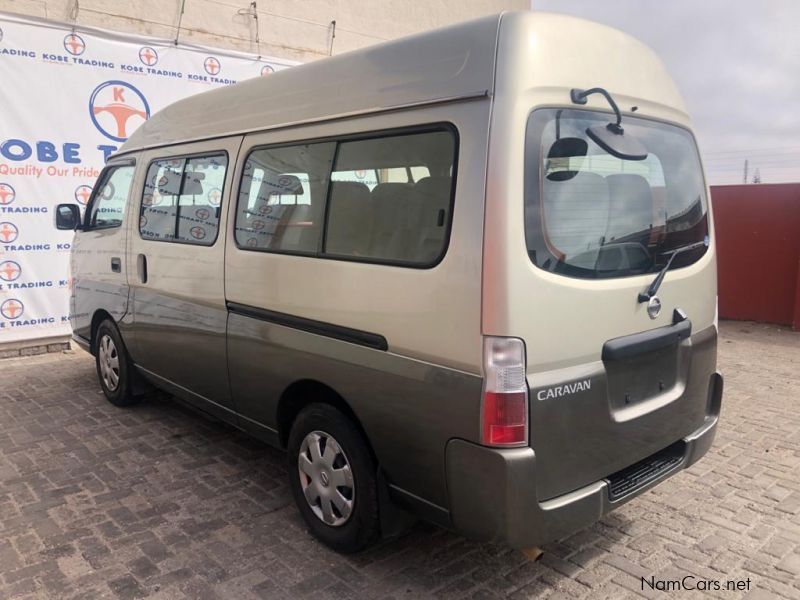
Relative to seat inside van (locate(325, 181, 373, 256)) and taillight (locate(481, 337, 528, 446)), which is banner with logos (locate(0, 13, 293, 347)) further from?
taillight (locate(481, 337, 528, 446))

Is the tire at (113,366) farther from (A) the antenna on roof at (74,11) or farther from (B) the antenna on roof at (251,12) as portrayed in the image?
(B) the antenna on roof at (251,12)

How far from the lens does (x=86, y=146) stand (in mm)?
7230

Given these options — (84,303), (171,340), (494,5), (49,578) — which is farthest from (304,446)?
(494,5)

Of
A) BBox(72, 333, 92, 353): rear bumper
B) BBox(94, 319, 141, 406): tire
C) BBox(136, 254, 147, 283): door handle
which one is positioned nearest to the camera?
BBox(136, 254, 147, 283): door handle

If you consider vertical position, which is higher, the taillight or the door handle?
the door handle

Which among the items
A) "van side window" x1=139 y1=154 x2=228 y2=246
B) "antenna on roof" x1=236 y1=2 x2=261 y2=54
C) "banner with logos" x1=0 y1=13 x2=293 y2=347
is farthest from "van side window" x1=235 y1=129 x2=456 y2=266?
"antenna on roof" x1=236 y1=2 x2=261 y2=54

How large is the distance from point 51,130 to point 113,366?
3360mm

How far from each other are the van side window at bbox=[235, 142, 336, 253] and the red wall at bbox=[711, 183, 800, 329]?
794 cm

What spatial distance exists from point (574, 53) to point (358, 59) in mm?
994

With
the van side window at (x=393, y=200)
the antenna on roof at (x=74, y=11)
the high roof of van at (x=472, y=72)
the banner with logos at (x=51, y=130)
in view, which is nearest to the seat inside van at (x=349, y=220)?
the van side window at (x=393, y=200)

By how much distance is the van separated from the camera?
2.31m

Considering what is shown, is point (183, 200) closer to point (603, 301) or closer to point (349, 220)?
point (349, 220)

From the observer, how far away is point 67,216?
5254mm

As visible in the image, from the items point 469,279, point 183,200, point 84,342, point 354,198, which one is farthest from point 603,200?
point 84,342
